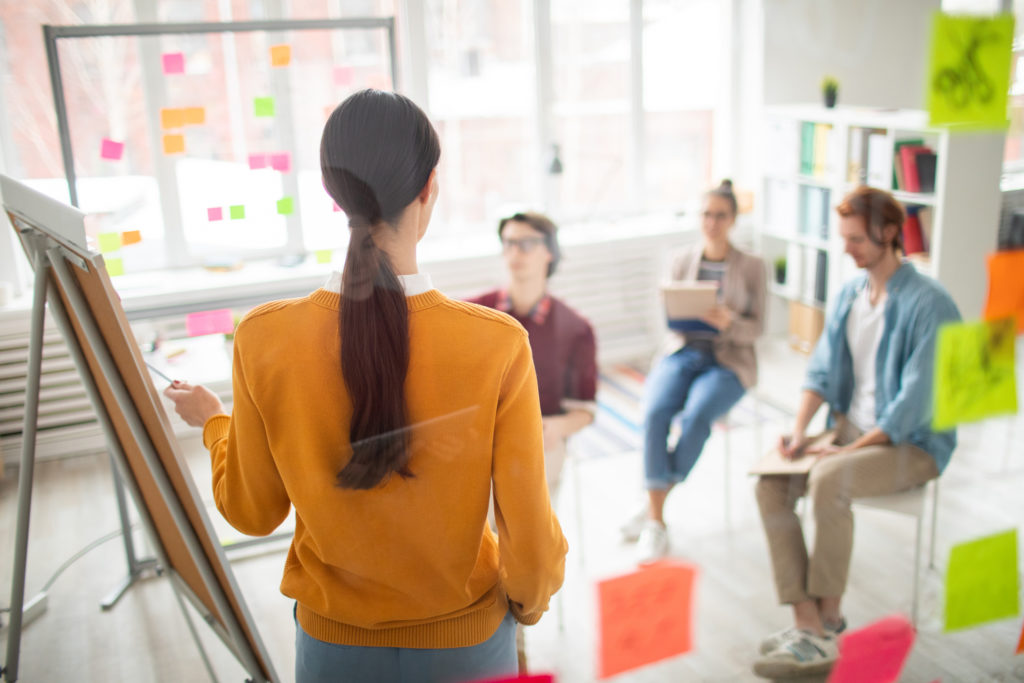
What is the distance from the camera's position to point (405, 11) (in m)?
1.94

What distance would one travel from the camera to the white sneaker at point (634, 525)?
67.1 inches

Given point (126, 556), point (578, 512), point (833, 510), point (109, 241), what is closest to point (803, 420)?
point (833, 510)

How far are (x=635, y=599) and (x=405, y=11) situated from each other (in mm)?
1393

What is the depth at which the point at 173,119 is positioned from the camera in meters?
1.39

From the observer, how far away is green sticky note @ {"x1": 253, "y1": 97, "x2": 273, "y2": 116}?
4.63 feet

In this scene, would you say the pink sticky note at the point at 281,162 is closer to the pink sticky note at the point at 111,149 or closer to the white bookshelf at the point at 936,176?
the pink sticky note at the point at 111,149

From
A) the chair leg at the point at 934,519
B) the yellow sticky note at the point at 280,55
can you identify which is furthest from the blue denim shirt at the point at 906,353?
the yellow sticky note at the point at 280,55

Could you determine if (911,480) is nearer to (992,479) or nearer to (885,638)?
(992,479)

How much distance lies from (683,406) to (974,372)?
2.57 ft

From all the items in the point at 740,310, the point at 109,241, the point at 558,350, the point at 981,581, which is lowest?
the point at 981,581

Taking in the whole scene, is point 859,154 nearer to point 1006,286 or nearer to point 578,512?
point 1006,286

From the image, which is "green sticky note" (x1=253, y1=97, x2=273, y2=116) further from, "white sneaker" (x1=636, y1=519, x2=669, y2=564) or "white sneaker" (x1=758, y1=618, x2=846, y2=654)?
"white sneaker" (x1=758, y1=618, x2=846, y2=654)

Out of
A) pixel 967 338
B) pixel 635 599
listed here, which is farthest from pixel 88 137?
pixel 967 338

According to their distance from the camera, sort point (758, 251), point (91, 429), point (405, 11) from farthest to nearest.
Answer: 1. point (758, 251)
2. point (405, 11)
3. point (91, 429)
